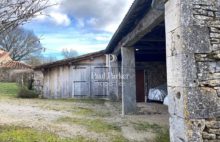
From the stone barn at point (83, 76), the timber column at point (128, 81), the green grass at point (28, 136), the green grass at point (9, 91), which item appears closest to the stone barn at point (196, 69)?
the green grass at point (28, 136)

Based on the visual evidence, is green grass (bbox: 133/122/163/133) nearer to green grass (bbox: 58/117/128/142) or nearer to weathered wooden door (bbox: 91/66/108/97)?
green grass (bbox: 58/117/128/142)

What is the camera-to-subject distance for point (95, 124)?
879 cm

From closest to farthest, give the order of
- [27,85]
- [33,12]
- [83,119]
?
[33,12] < [83,119] < [27,85]

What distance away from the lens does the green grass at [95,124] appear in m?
8.03

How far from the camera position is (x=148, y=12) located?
21.5ft

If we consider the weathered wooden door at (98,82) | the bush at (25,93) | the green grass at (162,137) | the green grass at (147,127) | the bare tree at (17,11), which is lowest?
the green grass at (162,137)

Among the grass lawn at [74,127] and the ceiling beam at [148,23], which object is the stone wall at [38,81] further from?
the ceiling beam at [148,23]

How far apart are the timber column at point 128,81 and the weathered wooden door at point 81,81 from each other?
647cm

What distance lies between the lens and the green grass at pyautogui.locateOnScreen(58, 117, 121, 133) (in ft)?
26.3

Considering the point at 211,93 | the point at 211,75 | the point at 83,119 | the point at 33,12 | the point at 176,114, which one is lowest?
the point at 83,119

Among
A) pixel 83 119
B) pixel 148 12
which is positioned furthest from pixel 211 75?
pixel 83 119

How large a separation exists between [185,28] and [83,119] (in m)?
6.49

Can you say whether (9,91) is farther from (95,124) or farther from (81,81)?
(95,124)

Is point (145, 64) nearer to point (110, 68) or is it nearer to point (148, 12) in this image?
point (110, 68)
